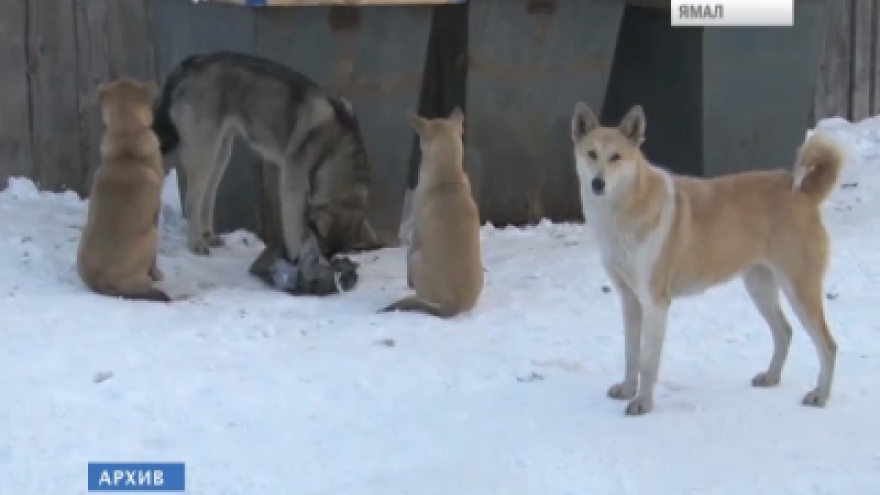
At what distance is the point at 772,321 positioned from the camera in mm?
6258

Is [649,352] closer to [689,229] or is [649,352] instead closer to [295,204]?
[689,229]

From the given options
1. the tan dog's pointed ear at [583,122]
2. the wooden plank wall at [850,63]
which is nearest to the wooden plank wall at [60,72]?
the tan dog's pointed ear at [583,122]

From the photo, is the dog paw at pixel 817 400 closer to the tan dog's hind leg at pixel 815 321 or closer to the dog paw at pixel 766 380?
the tan dog's hind leg at pixel 815 321

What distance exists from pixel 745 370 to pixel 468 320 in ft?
4.81

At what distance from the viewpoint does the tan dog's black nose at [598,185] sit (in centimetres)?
576

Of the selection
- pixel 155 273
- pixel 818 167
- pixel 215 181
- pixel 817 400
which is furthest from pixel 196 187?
pixel 817 400

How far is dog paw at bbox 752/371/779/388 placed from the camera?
20.4 ft

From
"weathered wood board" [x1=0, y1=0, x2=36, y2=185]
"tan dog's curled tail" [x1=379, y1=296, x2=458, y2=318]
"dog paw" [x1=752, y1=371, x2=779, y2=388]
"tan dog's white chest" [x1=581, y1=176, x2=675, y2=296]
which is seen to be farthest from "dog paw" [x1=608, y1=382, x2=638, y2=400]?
"weathered wood board" [x1=0, y1=0, x2=36, y2=185]

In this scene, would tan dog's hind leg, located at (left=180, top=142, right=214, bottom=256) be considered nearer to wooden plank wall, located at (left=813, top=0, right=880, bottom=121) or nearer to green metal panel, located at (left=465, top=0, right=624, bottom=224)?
green metal panel, located at (left=465, top=0, right=624, bottom=224)

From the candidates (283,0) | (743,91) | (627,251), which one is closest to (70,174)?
(283,0)

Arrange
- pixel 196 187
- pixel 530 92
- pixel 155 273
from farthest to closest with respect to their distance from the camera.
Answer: pixel 530 92 < pixel 196 187 < pixel 155 273

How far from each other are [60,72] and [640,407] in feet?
18.1

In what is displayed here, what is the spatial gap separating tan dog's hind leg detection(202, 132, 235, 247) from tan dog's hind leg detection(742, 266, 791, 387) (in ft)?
11.6

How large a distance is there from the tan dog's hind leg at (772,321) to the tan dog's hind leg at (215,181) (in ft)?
11.6
